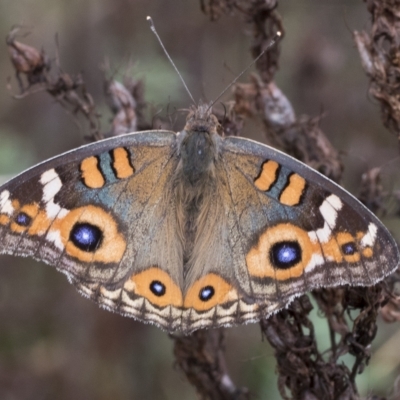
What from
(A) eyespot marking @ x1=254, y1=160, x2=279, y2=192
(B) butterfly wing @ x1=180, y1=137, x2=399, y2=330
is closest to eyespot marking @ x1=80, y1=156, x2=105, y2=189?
(B) butterfly wing @ x1=180, y1=137, x2=399, y2=330

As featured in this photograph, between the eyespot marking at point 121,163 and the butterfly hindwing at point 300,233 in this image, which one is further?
the eyespot marking at point 121,163

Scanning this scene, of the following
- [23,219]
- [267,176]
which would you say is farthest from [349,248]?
[23,219]

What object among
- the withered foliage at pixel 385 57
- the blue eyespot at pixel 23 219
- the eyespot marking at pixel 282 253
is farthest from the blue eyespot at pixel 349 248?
the blue eyespot at pixel 23 219

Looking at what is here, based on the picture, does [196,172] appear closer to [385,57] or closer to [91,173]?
[91,173]

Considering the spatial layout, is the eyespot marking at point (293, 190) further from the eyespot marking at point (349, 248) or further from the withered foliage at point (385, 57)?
the withered foliage at point (385, 57)

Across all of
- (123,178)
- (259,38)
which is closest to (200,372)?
(123,178)

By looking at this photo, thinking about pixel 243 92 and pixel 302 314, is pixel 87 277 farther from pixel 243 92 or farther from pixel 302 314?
pixel 243 92
